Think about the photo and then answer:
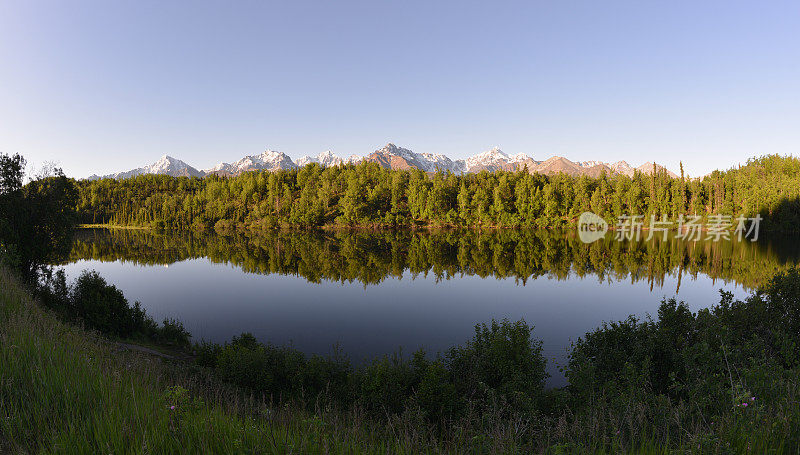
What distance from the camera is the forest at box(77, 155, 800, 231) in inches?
3691

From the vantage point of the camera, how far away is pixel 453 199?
393 feet

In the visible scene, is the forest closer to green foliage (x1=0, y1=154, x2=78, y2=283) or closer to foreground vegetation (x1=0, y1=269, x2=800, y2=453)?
green foliage (x1=0, y1=154, x2=78, y2=283)

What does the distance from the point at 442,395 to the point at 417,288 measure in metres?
23.7

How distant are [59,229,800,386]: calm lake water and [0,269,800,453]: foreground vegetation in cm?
526

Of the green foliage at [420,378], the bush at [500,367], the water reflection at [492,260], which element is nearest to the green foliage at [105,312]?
the green foliage at [420,378]

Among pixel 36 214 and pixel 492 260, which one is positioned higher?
pixel 36 214

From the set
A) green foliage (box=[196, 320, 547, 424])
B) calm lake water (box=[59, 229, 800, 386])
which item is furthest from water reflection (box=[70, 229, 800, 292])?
green foliage (box=[196, 320, 547, 424])

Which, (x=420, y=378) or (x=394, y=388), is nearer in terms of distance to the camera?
(x=394, y=388)

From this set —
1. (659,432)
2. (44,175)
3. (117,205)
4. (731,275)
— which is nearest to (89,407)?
(659,432)

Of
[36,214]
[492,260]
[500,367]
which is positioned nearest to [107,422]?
[500,367]

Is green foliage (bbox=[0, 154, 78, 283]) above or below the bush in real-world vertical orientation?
above

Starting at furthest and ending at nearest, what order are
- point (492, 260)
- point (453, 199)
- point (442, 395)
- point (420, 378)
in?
point (453, 199), point (492, 260), point (420, 378), point (442, 395)

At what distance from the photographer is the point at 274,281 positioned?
38094 mm

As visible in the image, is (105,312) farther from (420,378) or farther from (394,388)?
(420,378)
